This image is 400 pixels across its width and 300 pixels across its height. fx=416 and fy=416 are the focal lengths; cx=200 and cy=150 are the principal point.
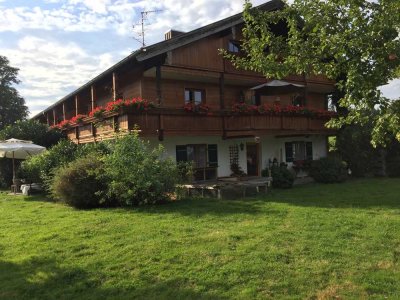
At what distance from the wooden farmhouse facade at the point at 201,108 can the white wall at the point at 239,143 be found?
48 millimetres

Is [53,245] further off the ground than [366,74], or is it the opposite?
[366,74]

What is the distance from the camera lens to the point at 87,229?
31.7 feet

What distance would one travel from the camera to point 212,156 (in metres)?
20.8

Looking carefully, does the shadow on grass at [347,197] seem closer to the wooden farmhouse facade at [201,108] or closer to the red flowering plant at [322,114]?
the wooden farmhouse facade at [201,108]

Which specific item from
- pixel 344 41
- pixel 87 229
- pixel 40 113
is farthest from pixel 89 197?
pixel 40 113

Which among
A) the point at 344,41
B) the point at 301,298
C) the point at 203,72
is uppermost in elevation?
the point at 203,72

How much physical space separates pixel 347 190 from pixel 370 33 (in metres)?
13.2

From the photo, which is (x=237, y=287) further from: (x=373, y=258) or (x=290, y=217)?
(x=290, y=217)

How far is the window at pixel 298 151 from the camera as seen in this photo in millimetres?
24547

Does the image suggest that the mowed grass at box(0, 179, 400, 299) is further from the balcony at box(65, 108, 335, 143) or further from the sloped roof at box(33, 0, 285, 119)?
the sloped roof at box(33, 0, 285, 119)

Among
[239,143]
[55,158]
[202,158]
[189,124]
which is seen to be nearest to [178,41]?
[189,124]

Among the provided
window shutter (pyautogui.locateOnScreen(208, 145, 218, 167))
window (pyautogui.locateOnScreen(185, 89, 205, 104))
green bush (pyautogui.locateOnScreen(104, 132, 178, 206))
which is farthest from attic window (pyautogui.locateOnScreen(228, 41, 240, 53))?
green bush (pyautogui.locateOnScreen(104, 132, 178, 206))

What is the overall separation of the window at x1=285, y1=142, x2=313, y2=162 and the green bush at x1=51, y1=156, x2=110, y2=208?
13.8m

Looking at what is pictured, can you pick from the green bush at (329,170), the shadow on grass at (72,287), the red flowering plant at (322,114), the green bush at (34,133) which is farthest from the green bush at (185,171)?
the green bush at (34,133)
